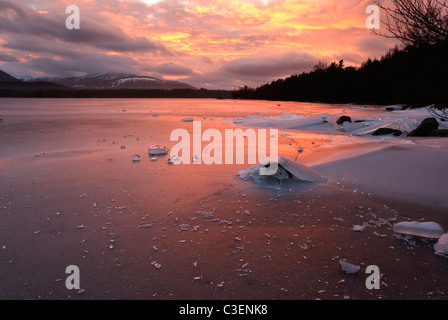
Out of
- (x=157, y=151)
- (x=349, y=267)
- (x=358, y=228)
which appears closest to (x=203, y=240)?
(x=349, y=267)

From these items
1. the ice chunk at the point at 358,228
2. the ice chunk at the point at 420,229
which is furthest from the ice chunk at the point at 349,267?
the ice chunk at the point at 420,229

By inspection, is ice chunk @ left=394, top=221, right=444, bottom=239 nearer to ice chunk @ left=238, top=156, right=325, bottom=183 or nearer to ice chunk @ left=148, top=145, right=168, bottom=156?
ice chunk @ left=238, top=156, right=325, bottom=183

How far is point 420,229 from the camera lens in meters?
1.98

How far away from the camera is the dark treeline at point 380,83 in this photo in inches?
150

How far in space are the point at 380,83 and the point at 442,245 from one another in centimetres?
4560

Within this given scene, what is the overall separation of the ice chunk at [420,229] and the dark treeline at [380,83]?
8.08ft

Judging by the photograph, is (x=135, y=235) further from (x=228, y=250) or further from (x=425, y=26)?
(x=425, y=26)

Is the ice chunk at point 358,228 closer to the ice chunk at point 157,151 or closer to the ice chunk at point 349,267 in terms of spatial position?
the ice chunk at point 349,267

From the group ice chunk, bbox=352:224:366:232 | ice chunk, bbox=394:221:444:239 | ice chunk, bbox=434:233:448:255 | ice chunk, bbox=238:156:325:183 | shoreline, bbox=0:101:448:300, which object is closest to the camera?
shoreline, bbox=0:101:448:300

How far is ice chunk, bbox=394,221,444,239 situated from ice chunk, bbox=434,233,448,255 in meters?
0.14

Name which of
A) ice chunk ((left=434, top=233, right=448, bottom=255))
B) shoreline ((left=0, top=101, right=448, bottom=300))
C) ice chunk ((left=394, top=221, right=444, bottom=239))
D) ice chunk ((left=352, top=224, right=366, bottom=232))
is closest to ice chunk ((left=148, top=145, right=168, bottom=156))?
shoreline ((left=0, top=101, right=448, bottom=300))

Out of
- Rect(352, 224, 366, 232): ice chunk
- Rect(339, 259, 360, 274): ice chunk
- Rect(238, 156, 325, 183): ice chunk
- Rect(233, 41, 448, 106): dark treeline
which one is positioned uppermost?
Rect(233, 41, 448, 106): dark treeline

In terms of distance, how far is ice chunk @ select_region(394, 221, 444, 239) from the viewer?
76.2 inches
